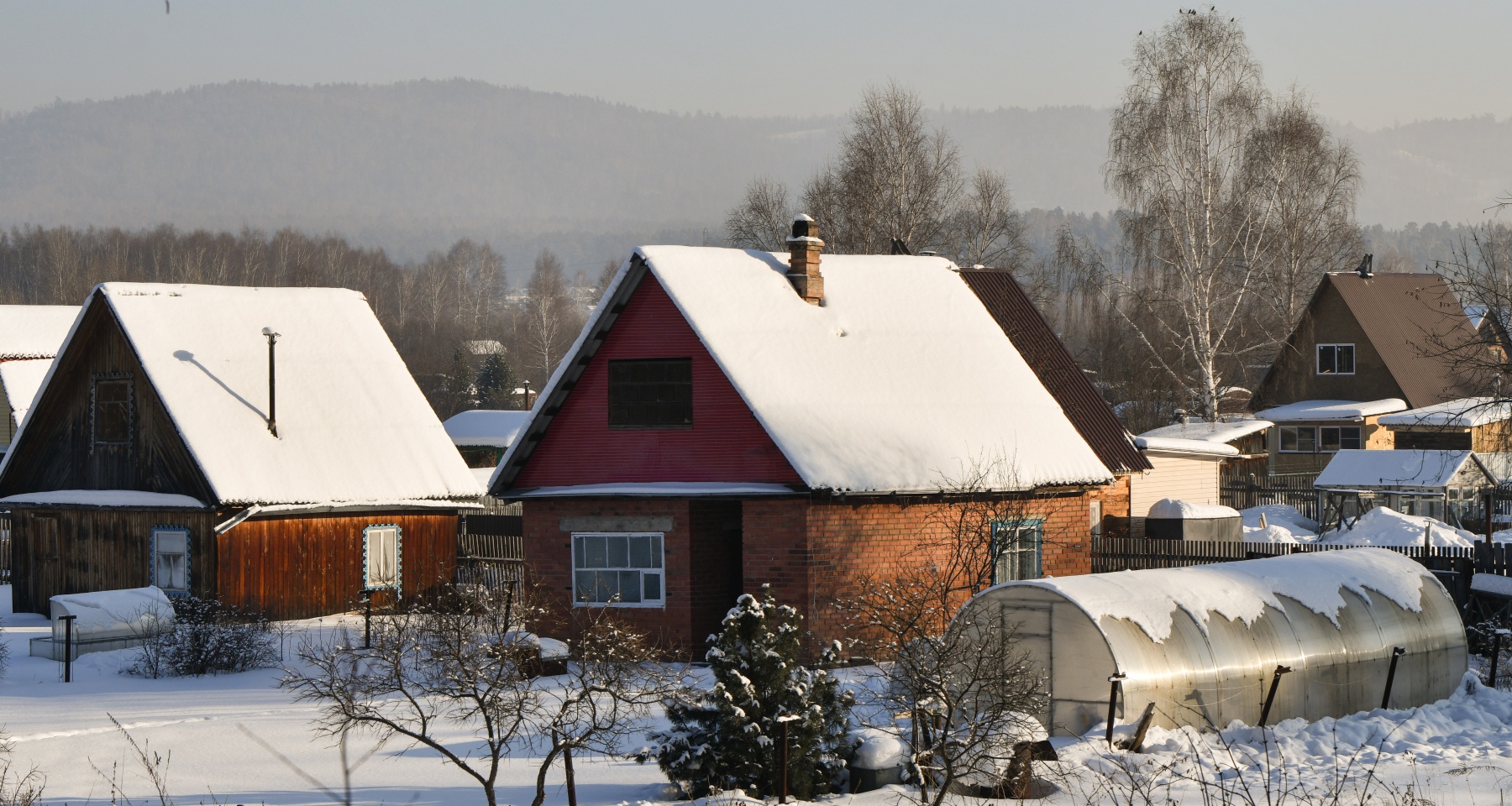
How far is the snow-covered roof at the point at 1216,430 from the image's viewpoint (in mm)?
46281

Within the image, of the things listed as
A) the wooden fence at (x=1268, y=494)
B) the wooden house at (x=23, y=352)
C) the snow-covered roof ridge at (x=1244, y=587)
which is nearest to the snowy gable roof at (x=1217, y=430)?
the wooden fence at (x=1268, y=494)

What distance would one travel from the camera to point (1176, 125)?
49.8 meters

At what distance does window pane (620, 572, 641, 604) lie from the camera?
22.2 metres

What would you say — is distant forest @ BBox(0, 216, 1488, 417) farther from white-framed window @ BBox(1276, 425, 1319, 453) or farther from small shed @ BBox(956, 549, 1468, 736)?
small shed @ BBox(956, 549, 1468, 736)

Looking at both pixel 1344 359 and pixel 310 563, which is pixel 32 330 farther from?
pixel 1344 359

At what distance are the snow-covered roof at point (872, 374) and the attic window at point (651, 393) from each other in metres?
0.77

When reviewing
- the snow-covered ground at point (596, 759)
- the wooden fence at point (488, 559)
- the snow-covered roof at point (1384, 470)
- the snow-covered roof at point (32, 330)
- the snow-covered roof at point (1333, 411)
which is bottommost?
the snow-covered ground at point (596, 759)

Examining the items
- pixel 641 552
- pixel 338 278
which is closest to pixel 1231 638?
pixel 641 552

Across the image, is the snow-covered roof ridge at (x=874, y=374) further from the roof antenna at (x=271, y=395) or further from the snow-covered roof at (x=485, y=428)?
the snow-covered roof at (x=485, y=428)

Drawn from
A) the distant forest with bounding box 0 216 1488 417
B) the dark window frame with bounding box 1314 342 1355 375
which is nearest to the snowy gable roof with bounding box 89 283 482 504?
the dark window frame with bounding box 1314 342 1355 375

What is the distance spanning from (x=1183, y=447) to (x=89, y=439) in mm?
24886

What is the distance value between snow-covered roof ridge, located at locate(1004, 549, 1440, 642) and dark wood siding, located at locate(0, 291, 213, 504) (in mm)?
16615

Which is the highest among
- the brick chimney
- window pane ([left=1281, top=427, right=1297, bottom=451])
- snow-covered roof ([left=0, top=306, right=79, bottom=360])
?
snow-covered roof ([left=0, top=306, right=79, bottom=360])

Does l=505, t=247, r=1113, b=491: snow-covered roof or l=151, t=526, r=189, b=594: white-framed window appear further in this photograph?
l=151, t=526, r=189, b=594: white-framed window
